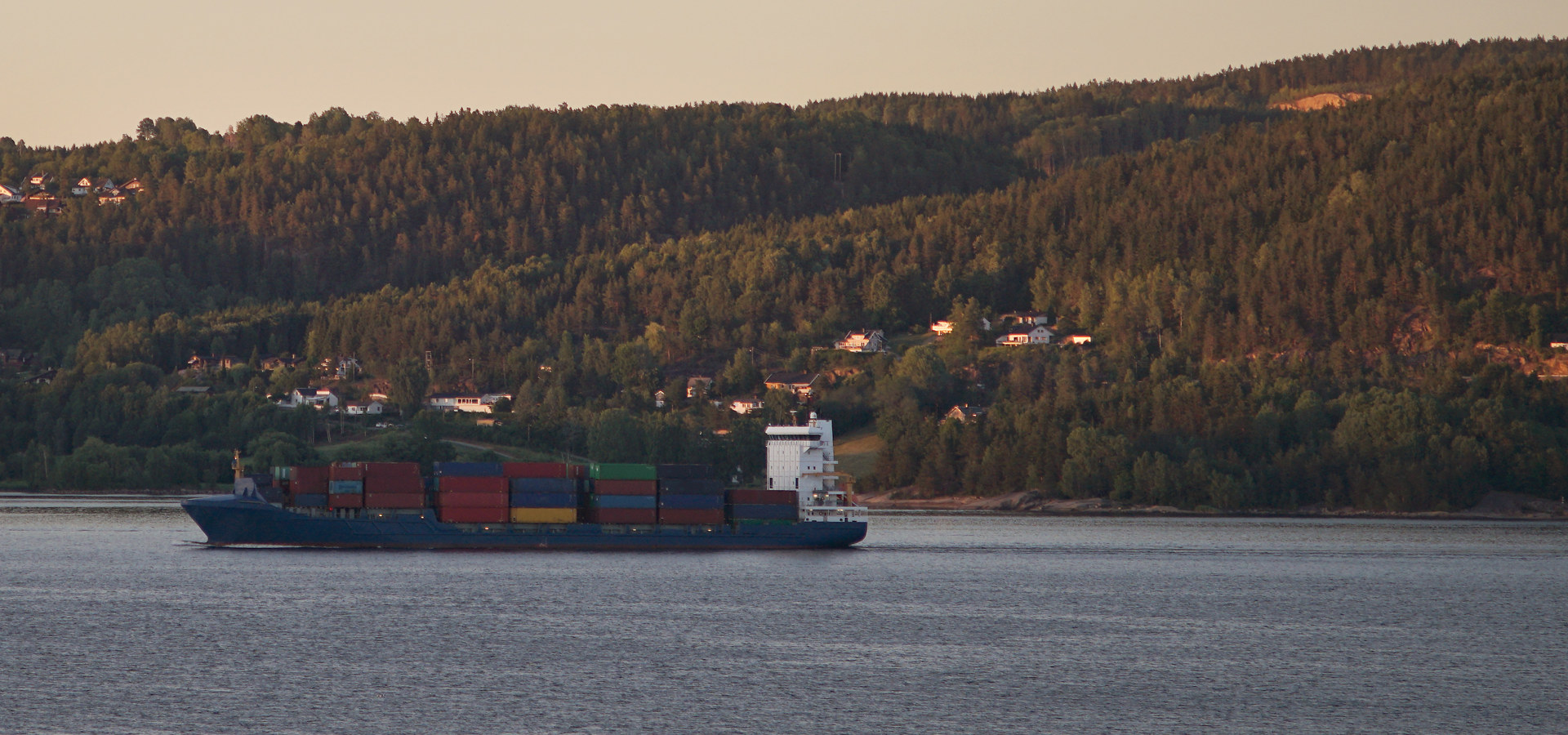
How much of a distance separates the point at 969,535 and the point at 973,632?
70747 millimetres

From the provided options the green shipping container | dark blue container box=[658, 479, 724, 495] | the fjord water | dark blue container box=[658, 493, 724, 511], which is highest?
the green shipping container

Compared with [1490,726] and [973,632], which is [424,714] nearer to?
[973,632]

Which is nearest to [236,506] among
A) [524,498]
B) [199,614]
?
[524,498]

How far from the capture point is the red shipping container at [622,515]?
381ft

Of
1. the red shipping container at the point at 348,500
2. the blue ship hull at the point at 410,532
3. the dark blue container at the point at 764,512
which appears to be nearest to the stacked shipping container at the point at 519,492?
the red shipping container at the point at 348,500

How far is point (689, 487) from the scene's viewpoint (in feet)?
390

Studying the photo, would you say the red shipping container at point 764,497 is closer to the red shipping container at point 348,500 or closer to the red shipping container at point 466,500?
the red shipping container at point 466,500

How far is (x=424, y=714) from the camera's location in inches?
2222

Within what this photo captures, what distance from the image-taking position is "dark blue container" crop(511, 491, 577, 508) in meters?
116

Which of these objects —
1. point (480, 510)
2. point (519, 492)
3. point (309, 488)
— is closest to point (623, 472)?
point (519, 492)

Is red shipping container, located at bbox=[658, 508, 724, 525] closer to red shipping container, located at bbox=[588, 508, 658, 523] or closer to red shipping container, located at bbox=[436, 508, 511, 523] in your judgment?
red shipping container, located at bbox=[588, 508, 658, 523]

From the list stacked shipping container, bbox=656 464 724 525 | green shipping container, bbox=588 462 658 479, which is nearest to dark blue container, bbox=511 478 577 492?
green shipping container, bbox=588 462 658 479

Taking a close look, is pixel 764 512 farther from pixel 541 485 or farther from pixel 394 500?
pixel 394 500

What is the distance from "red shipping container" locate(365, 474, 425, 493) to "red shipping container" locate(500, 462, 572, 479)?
5716mm
